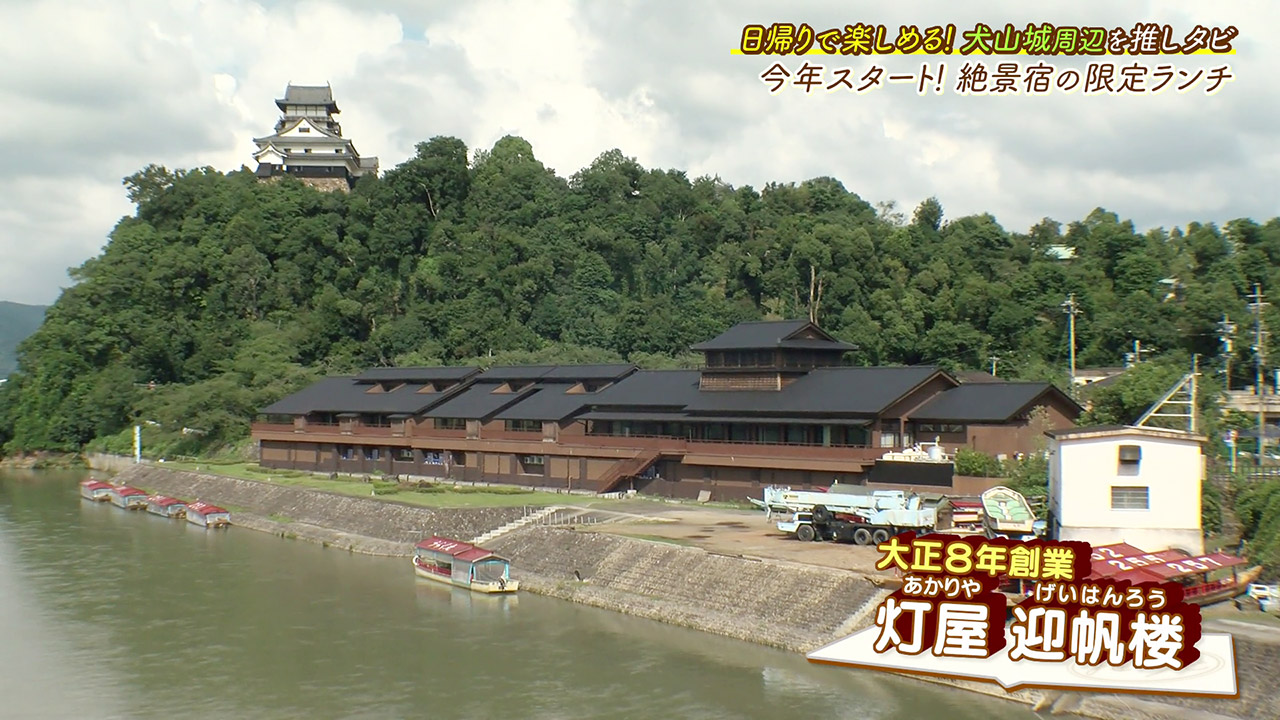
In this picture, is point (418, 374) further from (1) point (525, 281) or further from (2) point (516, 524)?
(2) point (516, 524)

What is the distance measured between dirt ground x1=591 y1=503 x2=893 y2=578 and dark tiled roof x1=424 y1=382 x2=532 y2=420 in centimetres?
1540

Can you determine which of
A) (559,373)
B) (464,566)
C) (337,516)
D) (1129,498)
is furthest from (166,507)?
(1129,498)

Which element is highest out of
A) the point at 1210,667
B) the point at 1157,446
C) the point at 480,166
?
the point at 480,166

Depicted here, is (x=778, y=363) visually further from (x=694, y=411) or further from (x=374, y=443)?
(x=374, y=443)

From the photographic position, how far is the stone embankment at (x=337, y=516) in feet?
149

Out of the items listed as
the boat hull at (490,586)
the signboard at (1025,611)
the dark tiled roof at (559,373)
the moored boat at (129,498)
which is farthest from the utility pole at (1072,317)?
the moored boat at (129,498)

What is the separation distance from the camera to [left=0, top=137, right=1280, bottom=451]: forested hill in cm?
7406

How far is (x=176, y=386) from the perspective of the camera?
8762cm

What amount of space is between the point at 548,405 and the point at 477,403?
19.4ft

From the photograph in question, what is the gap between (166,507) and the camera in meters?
58.4

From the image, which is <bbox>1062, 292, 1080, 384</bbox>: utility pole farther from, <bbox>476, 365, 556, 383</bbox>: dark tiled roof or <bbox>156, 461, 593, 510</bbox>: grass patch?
<bbox>476, 365, 556, 383</bbox>: dark tiled roof

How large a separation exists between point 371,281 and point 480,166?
2265 cm

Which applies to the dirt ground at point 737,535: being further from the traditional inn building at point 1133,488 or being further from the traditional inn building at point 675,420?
the traditional inn building at point 1133,488

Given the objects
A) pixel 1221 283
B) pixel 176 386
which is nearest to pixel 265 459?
pixel 176 386
